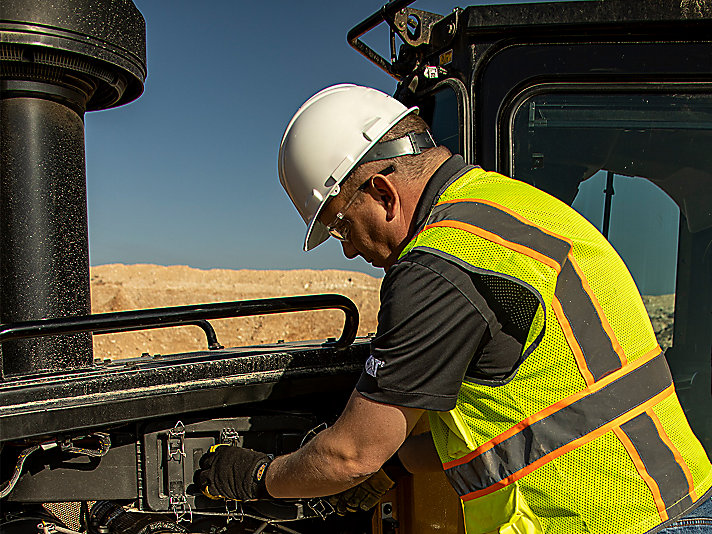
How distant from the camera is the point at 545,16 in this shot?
2.35m

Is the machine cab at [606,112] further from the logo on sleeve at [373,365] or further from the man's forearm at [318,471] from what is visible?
the man's forearm at [318,471]

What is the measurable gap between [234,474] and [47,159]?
4.66ft

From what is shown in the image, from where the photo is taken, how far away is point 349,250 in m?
2.17

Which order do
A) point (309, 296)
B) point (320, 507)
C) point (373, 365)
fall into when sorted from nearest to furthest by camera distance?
point (373, 365)
point (309, 296)
point (320, 507)

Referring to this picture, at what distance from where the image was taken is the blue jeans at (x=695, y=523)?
174cm

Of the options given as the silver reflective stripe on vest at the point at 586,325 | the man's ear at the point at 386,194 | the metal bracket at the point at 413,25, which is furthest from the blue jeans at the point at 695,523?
the metal bracket at the point at 413,25

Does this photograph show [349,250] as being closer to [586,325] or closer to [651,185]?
[586,325]

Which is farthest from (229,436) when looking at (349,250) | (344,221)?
(344,221)

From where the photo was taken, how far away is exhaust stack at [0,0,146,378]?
2480 mm

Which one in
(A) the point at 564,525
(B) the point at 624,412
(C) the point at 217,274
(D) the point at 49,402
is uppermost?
(C) the point at 217,274

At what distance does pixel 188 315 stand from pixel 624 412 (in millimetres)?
1401

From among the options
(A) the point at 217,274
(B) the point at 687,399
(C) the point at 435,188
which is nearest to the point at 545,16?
(C) the point at 435,188

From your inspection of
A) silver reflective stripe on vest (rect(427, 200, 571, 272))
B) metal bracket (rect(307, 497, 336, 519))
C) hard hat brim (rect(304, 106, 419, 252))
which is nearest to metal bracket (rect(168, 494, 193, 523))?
metal bracket (rect(307, 497, 336, 519))

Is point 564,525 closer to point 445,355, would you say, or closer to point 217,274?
point 445,355
